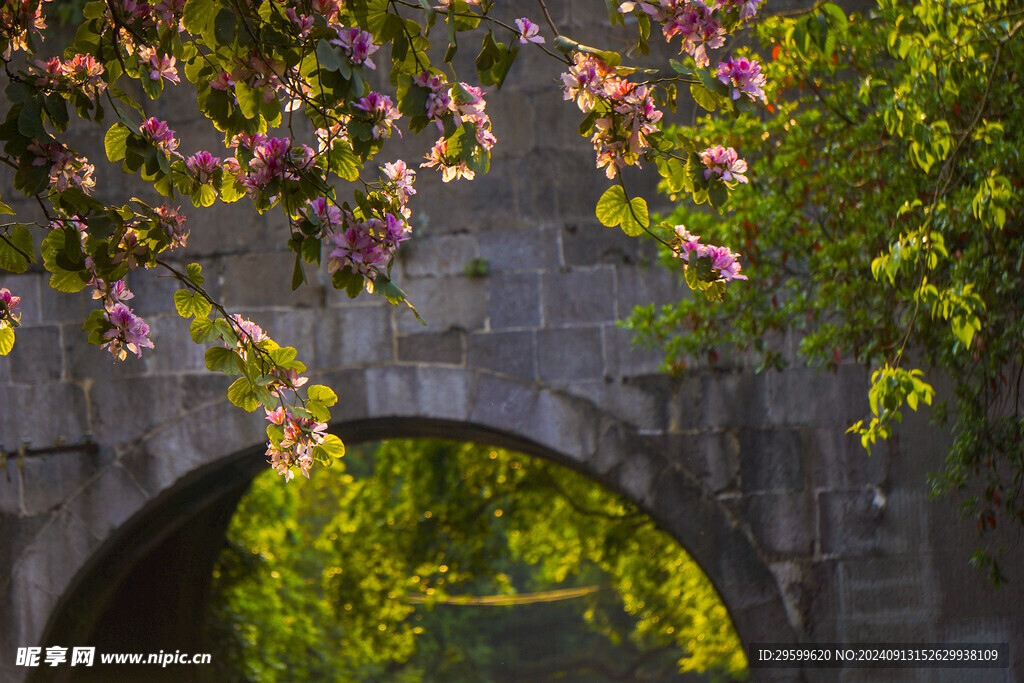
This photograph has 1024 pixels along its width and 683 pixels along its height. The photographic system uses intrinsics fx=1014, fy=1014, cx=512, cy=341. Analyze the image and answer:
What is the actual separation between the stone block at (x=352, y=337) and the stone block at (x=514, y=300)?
48 cm

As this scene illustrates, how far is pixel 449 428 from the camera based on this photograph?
4.94 metres

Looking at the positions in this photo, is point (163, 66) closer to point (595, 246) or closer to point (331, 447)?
point (331, 447)

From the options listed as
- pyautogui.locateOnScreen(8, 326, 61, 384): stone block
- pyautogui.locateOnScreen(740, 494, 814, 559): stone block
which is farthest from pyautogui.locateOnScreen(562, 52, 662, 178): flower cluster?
pyautogui.locateOnScreen(8, 326, 61, 384): stone block

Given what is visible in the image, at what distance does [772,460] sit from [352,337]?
196 centimetres

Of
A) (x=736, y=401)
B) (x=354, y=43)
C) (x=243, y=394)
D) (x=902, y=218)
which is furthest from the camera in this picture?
(x=736, y=401)

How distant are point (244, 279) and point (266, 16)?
275 cm

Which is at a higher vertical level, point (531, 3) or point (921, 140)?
point (531, 3)

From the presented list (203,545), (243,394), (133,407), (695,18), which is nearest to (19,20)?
(243,394)

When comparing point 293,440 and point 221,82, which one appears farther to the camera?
point 293,440

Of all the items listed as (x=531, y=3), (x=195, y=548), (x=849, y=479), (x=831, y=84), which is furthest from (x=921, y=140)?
(x=195, y=548)

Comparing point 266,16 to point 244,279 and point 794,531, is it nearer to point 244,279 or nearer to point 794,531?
point 244,279

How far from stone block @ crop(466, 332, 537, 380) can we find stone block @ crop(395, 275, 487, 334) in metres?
0.07

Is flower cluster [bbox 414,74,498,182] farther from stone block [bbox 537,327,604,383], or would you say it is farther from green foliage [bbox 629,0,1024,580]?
stone block [bbox 537,327,604,383]

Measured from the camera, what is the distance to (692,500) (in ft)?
14.6
